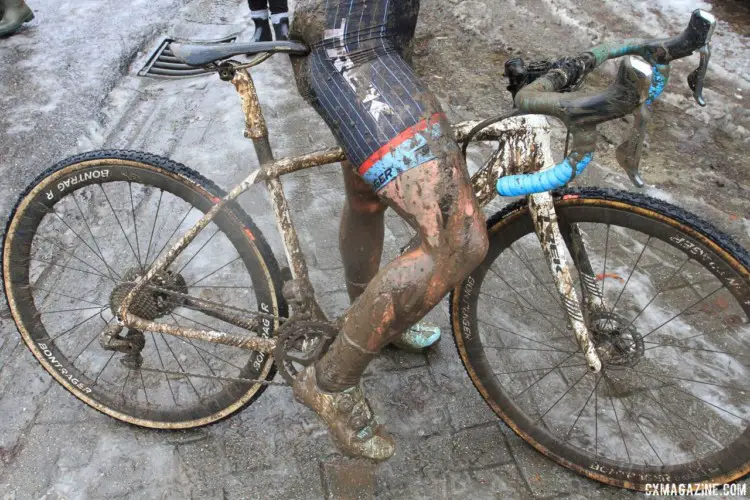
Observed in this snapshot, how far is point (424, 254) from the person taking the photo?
1.74 m

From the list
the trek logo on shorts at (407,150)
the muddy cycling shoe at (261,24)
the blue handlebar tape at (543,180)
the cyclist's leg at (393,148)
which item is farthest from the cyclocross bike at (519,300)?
the muddy cycling shoe at (261,24)

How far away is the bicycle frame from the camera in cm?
188

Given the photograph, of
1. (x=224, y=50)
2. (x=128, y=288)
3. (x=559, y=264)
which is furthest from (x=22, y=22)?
(x=559, y=264)

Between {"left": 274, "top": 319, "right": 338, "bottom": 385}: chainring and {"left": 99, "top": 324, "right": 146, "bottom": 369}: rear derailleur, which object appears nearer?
{"left": 274, "top": 319, "right": 338, "bottom": 385}: chainring

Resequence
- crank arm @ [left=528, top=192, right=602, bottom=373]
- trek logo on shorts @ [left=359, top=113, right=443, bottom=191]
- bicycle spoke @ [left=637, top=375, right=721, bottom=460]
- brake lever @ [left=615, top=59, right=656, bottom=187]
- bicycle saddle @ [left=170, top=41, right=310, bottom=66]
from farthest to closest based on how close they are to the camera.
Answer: bicycle spoke @ [left=637, top=375, right=721, bottom=460] → crank arm @ [left=528, top=192, right=602, bottom=373] → bicycle saddle @ [left=170, top=41, right=310, bottom=66] → trek logo on shorts @ [left=359, top=113, right=443, bottom=191] → brake lever @ [left=615, top=59, right=656, bottom=187]

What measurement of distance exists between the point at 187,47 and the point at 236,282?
1602mm

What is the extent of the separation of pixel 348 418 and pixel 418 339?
0.79 meters

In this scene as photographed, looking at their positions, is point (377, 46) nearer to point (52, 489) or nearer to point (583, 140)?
point (583, 140)

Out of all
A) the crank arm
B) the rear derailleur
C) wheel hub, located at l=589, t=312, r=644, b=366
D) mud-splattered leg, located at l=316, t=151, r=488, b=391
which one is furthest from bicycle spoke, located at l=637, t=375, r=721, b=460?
the rear derailleur

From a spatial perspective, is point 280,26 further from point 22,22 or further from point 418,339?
point 418,339

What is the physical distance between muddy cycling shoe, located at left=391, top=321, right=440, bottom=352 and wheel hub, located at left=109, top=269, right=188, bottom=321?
3.45 ft

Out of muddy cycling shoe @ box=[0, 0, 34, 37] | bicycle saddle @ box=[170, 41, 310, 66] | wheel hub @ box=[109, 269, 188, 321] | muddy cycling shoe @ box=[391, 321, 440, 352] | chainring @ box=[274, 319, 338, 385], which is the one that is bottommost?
muddy cycling shoe @ box=[391, 321, 440, 352]

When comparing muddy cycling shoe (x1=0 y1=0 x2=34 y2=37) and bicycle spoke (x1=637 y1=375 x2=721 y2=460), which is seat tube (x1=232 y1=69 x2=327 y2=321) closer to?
bicycle spoke (x1=637 y1=375 x2=721 y2=460)

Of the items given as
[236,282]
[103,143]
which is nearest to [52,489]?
[236,282]
